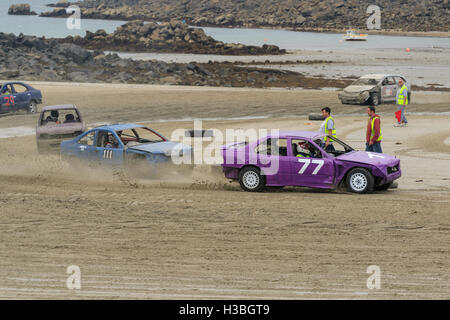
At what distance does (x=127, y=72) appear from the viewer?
5109 cm

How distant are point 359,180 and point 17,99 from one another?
20.0m

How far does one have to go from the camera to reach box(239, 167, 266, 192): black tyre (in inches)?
575

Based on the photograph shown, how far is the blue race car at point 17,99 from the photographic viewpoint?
98.1 ft

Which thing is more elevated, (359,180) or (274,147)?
(274,147)

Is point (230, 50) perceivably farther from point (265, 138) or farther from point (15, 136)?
point (265, 138)

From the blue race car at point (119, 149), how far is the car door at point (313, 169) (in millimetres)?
2649

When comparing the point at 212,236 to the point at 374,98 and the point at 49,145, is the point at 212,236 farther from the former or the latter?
the point at 374,98

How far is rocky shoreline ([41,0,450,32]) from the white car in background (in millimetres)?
99244

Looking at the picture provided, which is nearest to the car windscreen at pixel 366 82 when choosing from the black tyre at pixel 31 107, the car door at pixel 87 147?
the black tyre at pixel 31 107

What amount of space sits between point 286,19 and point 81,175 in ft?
459

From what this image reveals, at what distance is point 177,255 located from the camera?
10.3 meters

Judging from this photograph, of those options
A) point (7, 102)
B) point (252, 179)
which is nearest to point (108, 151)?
point (252, 179)

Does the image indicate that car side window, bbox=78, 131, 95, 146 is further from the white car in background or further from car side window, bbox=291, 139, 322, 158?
the white car in background

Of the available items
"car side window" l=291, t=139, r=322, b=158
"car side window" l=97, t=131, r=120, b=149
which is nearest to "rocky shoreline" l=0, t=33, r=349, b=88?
"car side window" l=97, t=131, r=120, b=149
